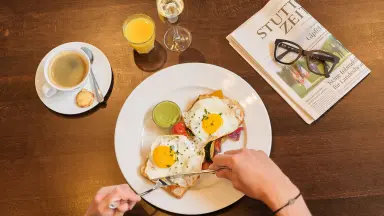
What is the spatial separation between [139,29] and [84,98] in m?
0.45

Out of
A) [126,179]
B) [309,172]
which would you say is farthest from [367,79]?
[126,179]

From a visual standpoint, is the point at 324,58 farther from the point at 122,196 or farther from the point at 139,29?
the point at 122,196

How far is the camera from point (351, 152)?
1702 mm

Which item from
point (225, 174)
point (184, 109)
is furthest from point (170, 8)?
Answer: point (225, 174)

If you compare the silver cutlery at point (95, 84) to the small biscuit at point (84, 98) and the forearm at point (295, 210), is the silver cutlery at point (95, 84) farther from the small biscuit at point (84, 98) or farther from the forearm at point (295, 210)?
the forearm at point (295, 210)

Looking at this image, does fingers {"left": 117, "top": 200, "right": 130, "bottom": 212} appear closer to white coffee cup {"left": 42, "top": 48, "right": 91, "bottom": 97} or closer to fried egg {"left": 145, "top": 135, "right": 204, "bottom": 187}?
fried egg {"left": 145, "top": 135, "right": 204, "bottom": 187}

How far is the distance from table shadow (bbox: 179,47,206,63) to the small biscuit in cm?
50

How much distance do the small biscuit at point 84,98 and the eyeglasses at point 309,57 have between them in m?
0.96

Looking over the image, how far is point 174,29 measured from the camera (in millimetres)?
1925

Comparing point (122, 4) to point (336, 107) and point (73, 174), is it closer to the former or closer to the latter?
point (73, 174)

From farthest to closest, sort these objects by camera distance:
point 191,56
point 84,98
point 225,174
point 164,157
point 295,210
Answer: point 191,56
point 84,98
point 164,157
point 225,174
point 295,210

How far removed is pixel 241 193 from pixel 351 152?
565 millimetres

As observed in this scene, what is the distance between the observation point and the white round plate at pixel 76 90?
179cm

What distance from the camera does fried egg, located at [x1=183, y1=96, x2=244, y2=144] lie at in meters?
1.72
